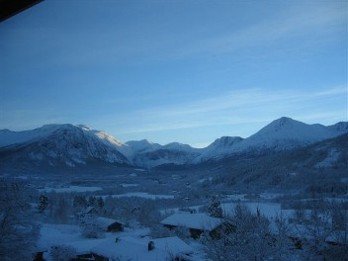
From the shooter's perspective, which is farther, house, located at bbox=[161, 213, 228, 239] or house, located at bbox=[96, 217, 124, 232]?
house, located at bbox=[96, 217, 124, 232]

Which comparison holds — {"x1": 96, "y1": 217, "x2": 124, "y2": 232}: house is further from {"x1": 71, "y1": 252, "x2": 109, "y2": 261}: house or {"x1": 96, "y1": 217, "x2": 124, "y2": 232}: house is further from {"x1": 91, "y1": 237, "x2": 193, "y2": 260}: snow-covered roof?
{"x1": 71, "y1": 252, "x2": 109, "y2": 261}: house

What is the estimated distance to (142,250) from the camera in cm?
2131

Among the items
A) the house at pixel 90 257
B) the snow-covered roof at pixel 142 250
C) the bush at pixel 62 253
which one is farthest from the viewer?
the house at pixel 90 257

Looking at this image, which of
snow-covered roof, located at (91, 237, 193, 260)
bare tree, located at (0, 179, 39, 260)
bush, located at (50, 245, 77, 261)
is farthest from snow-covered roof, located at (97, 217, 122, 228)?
bare tree, located at (0, 179, 39, 260)

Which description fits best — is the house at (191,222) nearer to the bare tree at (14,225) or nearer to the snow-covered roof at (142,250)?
the snow-covered roof at (142,250)

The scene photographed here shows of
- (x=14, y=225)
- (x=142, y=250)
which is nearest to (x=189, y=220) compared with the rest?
(x=142, y=250)

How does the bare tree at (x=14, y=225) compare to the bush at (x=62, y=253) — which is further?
the bush at (x=62, y=253)

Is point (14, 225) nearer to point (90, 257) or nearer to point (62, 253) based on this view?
point (62, 253)

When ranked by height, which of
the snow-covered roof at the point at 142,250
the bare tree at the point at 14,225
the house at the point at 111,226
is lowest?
the house at the point at 111,226

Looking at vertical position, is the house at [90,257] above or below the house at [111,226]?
above

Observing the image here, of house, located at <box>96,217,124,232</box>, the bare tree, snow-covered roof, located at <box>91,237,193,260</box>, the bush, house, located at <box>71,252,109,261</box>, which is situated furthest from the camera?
house, located at <box>96,217,124,232</box>

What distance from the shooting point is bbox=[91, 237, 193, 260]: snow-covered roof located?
2025cm

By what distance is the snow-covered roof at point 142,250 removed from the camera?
797 inches

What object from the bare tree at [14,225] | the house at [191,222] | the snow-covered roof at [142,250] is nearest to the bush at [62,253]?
the snow-covered roof at [142,250]
